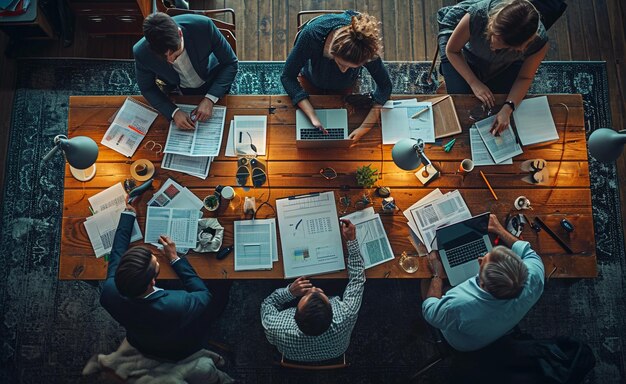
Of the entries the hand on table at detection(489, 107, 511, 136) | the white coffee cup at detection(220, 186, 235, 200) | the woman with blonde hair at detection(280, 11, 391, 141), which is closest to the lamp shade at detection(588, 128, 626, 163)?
the hand on table at detection(489, 107, 511, 136)

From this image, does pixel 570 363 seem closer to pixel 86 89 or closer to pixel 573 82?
pixel 573 82

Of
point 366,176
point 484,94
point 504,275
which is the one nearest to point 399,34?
point 484,94

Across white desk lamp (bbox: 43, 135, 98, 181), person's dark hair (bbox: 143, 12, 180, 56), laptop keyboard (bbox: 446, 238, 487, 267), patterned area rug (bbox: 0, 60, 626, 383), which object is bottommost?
patterned area rug (bbox: 0, 60, 626, 383)

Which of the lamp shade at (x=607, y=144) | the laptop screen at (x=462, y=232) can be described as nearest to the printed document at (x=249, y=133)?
the laptop screen at (x=462, y=232)

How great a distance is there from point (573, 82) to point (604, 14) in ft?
2.28

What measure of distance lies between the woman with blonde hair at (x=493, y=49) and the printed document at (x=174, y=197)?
1.78 metres

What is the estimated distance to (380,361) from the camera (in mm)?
3127

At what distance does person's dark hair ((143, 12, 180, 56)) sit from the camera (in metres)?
2.21

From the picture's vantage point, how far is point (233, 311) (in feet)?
10.5

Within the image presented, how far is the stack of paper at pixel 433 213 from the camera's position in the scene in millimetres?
2537

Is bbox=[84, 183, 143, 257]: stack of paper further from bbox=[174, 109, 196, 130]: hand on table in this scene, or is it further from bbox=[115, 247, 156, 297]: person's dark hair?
bbox=[174, 109, 196, 130]: hand on table

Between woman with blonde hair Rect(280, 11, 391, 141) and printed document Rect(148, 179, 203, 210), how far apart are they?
0.80 m

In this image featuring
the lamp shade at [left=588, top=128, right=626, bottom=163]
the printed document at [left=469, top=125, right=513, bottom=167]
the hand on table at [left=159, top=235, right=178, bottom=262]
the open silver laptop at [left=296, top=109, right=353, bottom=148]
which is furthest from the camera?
the printed document at [left=469, top=125, right=513, bottom=167]

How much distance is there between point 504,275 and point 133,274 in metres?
1.73
